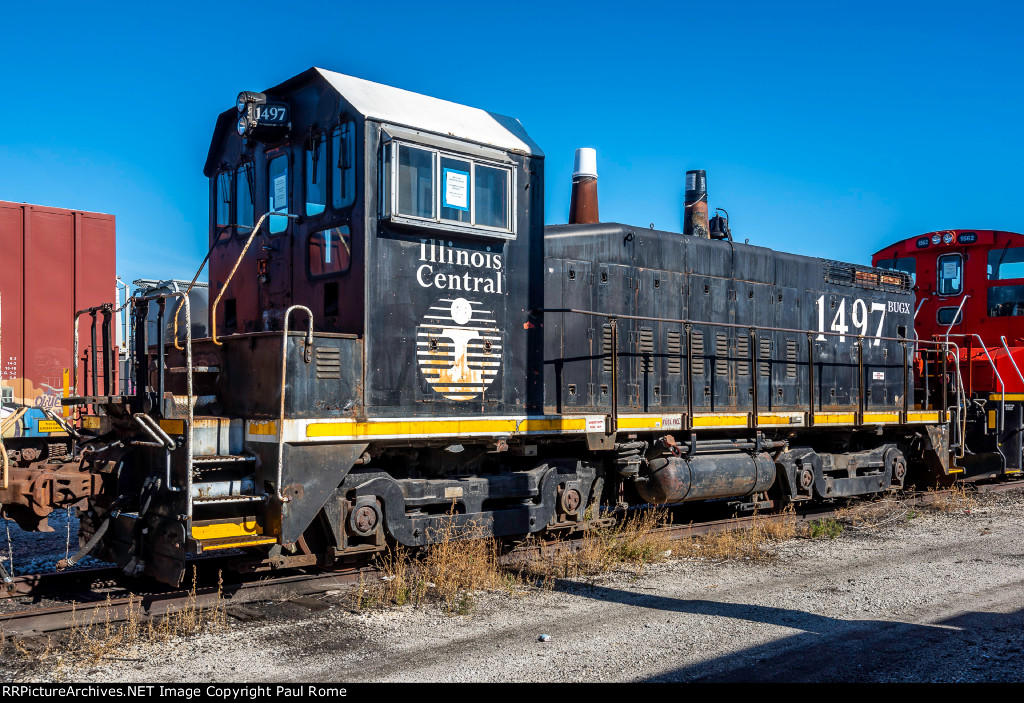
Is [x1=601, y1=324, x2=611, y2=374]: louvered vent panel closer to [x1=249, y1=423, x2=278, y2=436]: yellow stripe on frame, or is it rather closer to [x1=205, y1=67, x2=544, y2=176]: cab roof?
[x1=205, y1=67, x2=544, y2=176]: cab roof

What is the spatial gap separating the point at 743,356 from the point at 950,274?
265 inches

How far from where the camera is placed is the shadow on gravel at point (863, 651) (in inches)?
192

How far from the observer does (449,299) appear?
7.37 meters

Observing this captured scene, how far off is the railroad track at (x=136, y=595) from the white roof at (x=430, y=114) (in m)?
3.63

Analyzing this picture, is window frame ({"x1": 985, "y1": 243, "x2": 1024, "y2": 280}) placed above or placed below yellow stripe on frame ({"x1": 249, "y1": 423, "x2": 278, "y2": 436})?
above

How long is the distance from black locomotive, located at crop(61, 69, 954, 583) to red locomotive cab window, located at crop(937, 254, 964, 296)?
6.89 metres

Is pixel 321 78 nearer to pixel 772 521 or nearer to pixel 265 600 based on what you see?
pixel 265 600

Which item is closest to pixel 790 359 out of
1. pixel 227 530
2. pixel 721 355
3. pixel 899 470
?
pixel 721 355

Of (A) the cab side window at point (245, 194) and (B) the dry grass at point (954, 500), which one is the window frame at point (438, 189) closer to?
(A) the cab side window at point (245, 194)

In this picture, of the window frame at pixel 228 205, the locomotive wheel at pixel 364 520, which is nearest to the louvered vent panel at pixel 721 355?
the locomotive wheel at pixel 364 520

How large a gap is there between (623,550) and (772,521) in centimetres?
240

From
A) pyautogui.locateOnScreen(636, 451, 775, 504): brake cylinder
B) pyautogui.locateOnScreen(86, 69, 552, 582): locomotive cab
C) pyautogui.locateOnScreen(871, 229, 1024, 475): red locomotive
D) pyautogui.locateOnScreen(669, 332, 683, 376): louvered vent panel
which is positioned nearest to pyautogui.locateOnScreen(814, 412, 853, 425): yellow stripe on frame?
pyautogui.locateOnScreen(636, 451, 775, 504): brake cylinder

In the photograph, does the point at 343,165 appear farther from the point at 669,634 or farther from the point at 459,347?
the point at 669,634

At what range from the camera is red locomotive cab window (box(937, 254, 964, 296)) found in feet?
49.0
